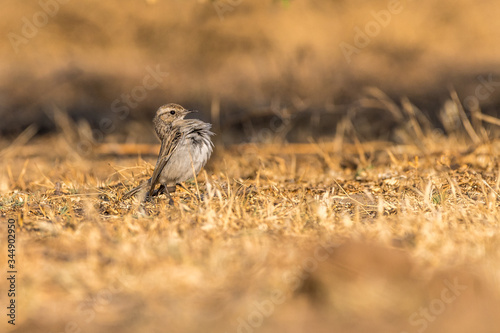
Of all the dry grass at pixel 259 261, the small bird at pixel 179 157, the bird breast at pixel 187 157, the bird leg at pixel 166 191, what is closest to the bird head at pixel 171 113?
the small bird at pixel 179 157

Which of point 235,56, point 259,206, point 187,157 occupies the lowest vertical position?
point 259,206

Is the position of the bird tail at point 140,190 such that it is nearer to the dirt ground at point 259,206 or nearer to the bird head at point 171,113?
the dirt ground at point 259,206

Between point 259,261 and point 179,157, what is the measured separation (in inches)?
89.5

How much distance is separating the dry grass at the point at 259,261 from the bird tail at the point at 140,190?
0.12 metres

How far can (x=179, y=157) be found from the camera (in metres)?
5.82

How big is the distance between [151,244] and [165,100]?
923 centimetres

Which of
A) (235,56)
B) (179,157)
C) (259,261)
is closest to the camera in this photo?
Result: (259,261)

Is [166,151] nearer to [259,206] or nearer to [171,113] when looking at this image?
[171,113]

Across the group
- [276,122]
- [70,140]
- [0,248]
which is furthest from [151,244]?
[276,122]

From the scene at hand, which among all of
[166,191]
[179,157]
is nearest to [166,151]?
[179,157]

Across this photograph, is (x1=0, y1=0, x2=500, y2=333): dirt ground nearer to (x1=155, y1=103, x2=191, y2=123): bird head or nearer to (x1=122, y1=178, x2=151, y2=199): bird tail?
(x1=122, y1=178, x2=151, y2=199): bird tail

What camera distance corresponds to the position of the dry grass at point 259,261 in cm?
326

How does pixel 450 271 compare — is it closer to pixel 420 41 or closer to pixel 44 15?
pixel 420 41

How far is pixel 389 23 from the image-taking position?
16.4m
